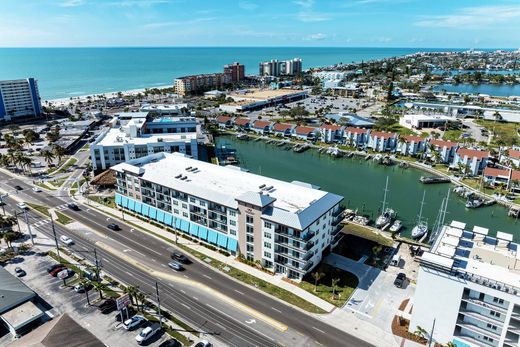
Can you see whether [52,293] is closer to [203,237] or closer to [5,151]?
[203,237]

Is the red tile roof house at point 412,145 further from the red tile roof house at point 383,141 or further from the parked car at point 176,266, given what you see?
the parked car at point 176,266

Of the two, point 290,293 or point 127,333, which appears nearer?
point 127,333

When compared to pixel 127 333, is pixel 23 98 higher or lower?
higher

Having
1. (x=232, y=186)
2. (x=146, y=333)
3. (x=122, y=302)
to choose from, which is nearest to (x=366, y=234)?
(x=232, y=186)

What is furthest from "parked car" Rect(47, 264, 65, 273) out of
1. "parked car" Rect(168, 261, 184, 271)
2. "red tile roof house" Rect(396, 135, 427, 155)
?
"red tile roof house" Rect(396, 135, 427, 155)

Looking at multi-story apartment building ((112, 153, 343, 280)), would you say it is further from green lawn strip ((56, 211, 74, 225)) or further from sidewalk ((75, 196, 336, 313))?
green lawn strip ((56, 211, 74, 225))

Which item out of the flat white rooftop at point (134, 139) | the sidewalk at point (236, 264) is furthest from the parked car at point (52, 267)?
the flat white rooftop at point (134, 139)

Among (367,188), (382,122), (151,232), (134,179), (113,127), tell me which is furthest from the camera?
(382,122)

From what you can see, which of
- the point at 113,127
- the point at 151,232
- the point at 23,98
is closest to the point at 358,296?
the point at 151,232
